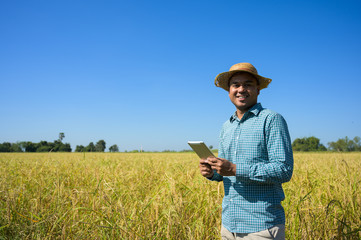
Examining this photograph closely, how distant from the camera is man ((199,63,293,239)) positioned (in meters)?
1.56

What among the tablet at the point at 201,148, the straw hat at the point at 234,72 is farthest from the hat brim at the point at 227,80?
the tablet at the point at 201,148

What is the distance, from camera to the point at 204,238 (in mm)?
2385

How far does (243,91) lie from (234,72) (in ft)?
0.72

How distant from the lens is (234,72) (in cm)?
199

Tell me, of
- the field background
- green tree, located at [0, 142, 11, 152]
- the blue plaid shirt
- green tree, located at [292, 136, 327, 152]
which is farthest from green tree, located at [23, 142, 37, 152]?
green tree, located at [292, 136, 327, 152]

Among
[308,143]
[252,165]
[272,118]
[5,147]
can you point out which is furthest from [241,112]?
[308,143]

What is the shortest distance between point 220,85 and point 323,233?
2013mm

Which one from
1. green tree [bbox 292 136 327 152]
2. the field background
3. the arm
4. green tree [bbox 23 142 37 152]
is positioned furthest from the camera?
green tree [bbox 292 136 327 152]

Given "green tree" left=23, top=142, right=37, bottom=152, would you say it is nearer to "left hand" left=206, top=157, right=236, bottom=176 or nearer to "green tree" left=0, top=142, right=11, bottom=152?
"green tree" left=0, top=142, right=11, bottom=152

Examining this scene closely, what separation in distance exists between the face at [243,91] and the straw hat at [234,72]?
0.19 feet

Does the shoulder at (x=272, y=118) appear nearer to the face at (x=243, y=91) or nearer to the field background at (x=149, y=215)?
the face at (x=243, y=91)

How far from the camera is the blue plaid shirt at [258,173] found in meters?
1.55

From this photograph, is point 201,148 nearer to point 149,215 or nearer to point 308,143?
point 149,215

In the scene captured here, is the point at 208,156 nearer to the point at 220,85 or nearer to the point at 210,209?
the point at 220,85
